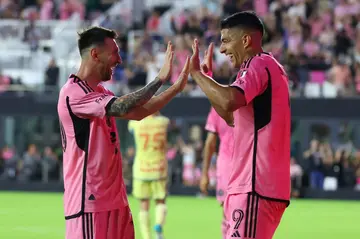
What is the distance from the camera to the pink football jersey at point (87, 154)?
265 inches

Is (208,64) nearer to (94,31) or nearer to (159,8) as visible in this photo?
(94,31)

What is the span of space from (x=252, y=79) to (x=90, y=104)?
1182 mm

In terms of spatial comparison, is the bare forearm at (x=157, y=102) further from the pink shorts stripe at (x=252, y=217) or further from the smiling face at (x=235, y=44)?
the pink shorts stripe at (x=252, y=217)

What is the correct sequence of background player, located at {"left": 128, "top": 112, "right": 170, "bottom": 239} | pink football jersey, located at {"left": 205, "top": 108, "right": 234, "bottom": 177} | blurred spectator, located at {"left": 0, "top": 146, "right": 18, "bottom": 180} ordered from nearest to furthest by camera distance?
pink football jersey, located at {"left": 205, "top": 108, "right": 234, "bottom": 177} < background player, located at {"left": 128, "top": 112, "right": 170, "bottom": 239} < blurred spectator, located at {"left": 0, "top": 146, "right": 18, "bottom": 180}

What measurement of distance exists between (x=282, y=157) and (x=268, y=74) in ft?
1.93

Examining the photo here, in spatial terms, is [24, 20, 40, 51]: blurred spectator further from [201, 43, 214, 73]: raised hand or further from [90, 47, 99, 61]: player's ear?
[90, 47, 99, 61]: player's ear

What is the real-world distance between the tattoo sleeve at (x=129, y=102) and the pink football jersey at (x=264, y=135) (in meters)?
0.66

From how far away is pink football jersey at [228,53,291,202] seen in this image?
643 cm

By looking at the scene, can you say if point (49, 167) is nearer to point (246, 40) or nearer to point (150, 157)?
point (150, 157)

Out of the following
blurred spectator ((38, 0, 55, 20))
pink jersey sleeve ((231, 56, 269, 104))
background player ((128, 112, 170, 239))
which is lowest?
background player ((128, 112, 170, 239))

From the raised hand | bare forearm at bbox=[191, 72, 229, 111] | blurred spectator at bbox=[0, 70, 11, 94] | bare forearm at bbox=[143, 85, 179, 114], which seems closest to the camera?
bare forearm at bbox=[191, 72, 229, 111]

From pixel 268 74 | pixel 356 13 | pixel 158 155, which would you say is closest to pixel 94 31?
pixel 268 74

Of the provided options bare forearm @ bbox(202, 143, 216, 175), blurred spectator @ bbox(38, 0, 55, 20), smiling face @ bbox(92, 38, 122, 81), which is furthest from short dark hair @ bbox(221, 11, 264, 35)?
blurred spectator @ bbox(38, 0, 55, 20)

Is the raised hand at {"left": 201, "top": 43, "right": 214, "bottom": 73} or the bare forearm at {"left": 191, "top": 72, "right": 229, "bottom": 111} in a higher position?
the raised hand at {"left": 201, "top": 43, "right": 214, "bottom": 73}
